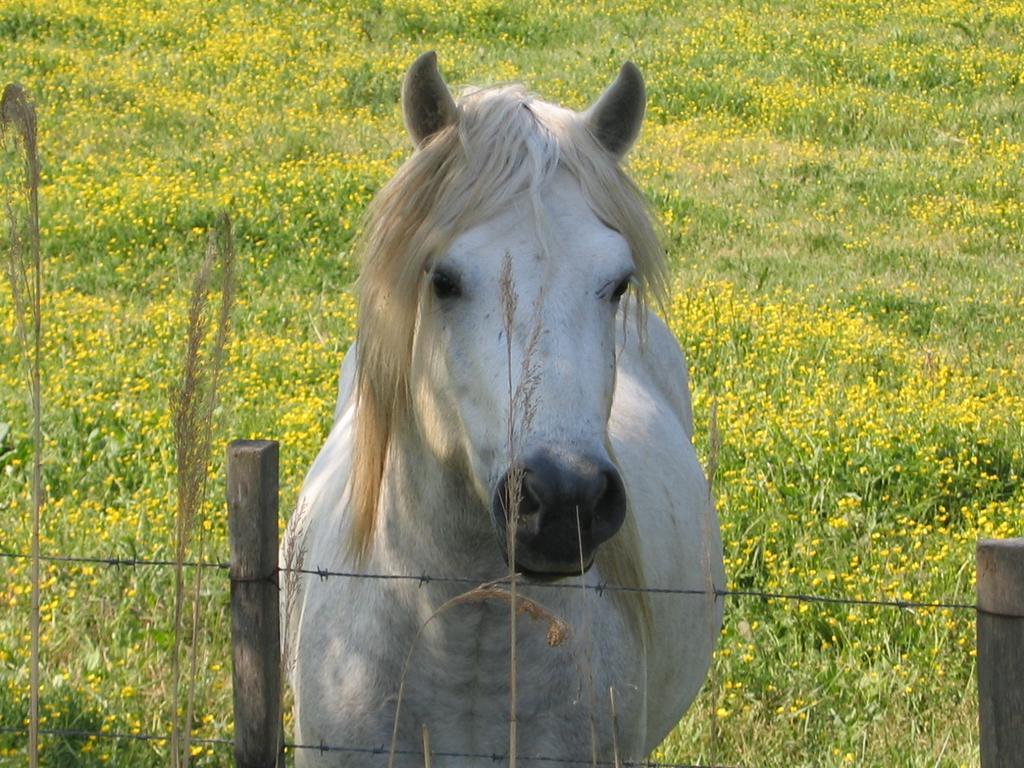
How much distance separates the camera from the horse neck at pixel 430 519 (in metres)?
2.99

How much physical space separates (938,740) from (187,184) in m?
8.98

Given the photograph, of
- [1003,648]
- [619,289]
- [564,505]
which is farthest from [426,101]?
[1003,648]

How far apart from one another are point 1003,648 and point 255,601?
1.36 m

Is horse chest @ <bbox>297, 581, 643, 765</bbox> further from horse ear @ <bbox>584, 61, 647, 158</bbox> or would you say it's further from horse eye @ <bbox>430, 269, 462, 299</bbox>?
horse ear @ <bbox>584, 61, 647, 158</bbox>

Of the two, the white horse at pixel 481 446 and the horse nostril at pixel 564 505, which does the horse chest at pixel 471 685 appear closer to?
the white horse at pixel 481 446

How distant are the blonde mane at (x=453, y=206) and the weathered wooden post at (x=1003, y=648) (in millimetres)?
968

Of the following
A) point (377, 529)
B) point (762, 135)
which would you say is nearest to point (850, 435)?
point (377, 529)

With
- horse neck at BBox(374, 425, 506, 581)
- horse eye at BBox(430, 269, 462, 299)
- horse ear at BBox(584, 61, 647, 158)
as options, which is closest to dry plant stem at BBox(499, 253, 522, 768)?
horse eye at BBox(430, 269, 462, 299)

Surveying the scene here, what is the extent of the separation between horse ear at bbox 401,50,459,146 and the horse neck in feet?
2.16

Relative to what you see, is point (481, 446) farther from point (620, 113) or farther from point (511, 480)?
point (620, 113)

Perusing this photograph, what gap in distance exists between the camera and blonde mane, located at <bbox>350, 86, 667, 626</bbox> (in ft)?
9.60

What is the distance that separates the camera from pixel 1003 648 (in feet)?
7.90

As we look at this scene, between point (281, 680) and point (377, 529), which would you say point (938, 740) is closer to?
point (377, 529)

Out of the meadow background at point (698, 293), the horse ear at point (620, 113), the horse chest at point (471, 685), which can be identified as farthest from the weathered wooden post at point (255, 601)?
the horse ear at point (620, 113)
